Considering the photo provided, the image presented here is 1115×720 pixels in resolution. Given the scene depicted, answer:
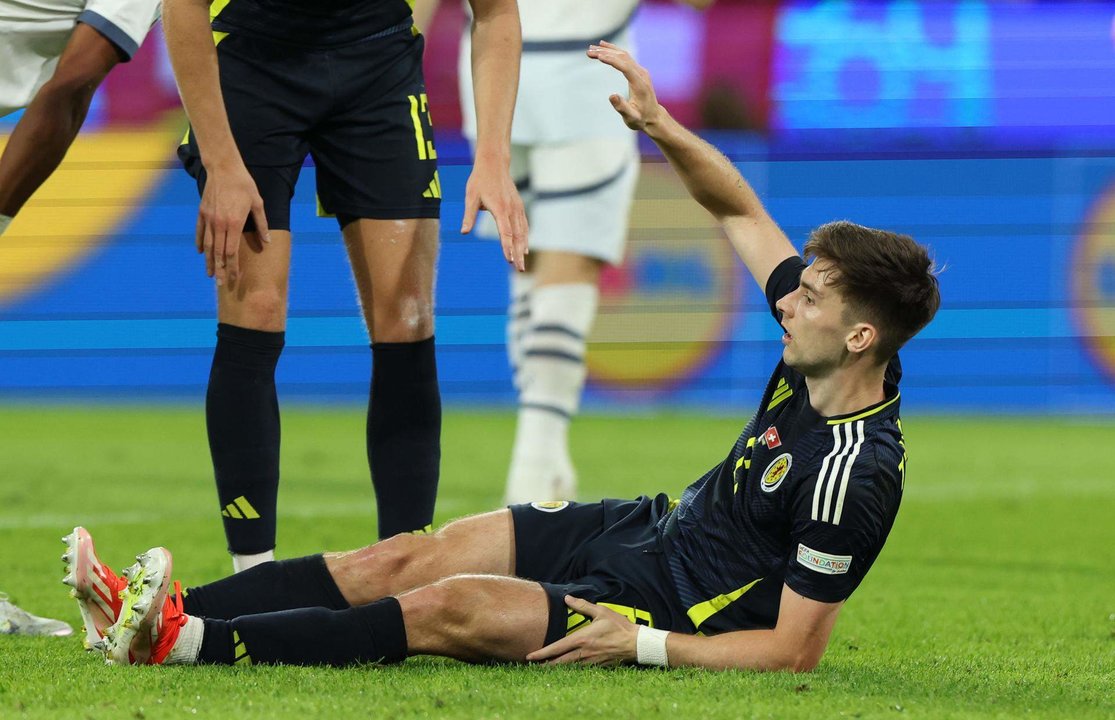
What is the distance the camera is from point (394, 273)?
3.50m

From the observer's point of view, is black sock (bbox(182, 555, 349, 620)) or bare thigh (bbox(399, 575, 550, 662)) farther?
black sock (bbox(182, 555, 349, 620))

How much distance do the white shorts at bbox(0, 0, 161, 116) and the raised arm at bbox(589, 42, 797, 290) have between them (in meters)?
1.37

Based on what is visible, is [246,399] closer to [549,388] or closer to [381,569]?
[381,569]

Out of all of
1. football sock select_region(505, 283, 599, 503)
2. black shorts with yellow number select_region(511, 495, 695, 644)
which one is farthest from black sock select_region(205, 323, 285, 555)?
football sock select_region(505, 283, 599, 503)

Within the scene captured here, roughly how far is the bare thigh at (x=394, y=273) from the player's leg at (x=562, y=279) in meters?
2.36

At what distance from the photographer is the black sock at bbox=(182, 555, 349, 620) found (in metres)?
2.97

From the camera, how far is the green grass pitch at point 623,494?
102 inches

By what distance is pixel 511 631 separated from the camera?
2.90m

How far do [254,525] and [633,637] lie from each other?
0.90m

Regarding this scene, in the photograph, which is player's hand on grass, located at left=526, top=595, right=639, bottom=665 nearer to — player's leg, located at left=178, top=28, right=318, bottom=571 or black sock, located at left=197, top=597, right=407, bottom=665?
black sock, located at left=197, top=597, right=407, bottom=665

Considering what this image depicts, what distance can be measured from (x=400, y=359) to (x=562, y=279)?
276cm

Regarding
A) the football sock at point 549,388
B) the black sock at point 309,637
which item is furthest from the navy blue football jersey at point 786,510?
the football sock at point 549,388

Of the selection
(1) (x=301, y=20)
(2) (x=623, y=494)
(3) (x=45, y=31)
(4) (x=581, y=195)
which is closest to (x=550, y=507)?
(1) (x=301, y=20)

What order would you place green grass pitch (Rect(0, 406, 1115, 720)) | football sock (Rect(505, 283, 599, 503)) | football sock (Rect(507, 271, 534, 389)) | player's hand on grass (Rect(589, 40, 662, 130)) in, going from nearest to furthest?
green grass pitch (Rect(0, 406, 1115, 720)) < player's hand on grass (Rect(589, 40, 662, 130)) < football sock (Rect(505, 283, 599, 503)) < football sock (Rect(507, 271, 534, 389))
